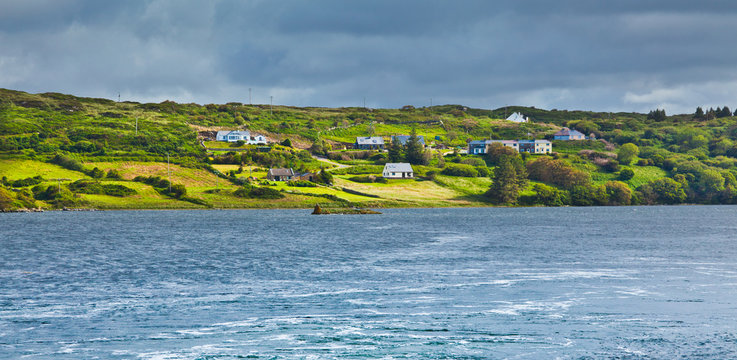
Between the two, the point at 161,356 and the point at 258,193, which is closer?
the point at 161,356

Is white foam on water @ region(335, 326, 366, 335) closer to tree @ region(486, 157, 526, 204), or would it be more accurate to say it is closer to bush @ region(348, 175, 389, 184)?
tree @ region(486, 157, 526, 204)

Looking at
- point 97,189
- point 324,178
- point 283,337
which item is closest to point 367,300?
point 283,337

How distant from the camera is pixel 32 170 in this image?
163625 millimetres

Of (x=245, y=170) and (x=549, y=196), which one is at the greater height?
(x=245, y=170)

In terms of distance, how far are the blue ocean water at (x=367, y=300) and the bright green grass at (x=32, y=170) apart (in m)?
91.7

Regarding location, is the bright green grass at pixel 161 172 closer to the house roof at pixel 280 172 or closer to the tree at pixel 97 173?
the tree at pixel 97 173

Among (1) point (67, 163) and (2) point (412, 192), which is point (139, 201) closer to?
(1) point (67, 163)

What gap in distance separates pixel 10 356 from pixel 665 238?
251ft

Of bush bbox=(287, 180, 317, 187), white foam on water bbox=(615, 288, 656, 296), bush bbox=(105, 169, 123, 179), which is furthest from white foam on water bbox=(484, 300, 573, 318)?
bush bbox=(105, 169, 123, 179)

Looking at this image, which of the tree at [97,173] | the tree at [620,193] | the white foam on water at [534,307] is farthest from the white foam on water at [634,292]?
the tree at [620,193]


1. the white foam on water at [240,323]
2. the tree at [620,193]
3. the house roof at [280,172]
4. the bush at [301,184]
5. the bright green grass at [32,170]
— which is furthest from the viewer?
the tree at [620,193]

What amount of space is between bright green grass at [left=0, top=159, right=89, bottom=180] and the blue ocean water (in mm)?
91665

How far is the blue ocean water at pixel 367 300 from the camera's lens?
27469mm

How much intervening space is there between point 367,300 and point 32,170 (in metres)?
149
